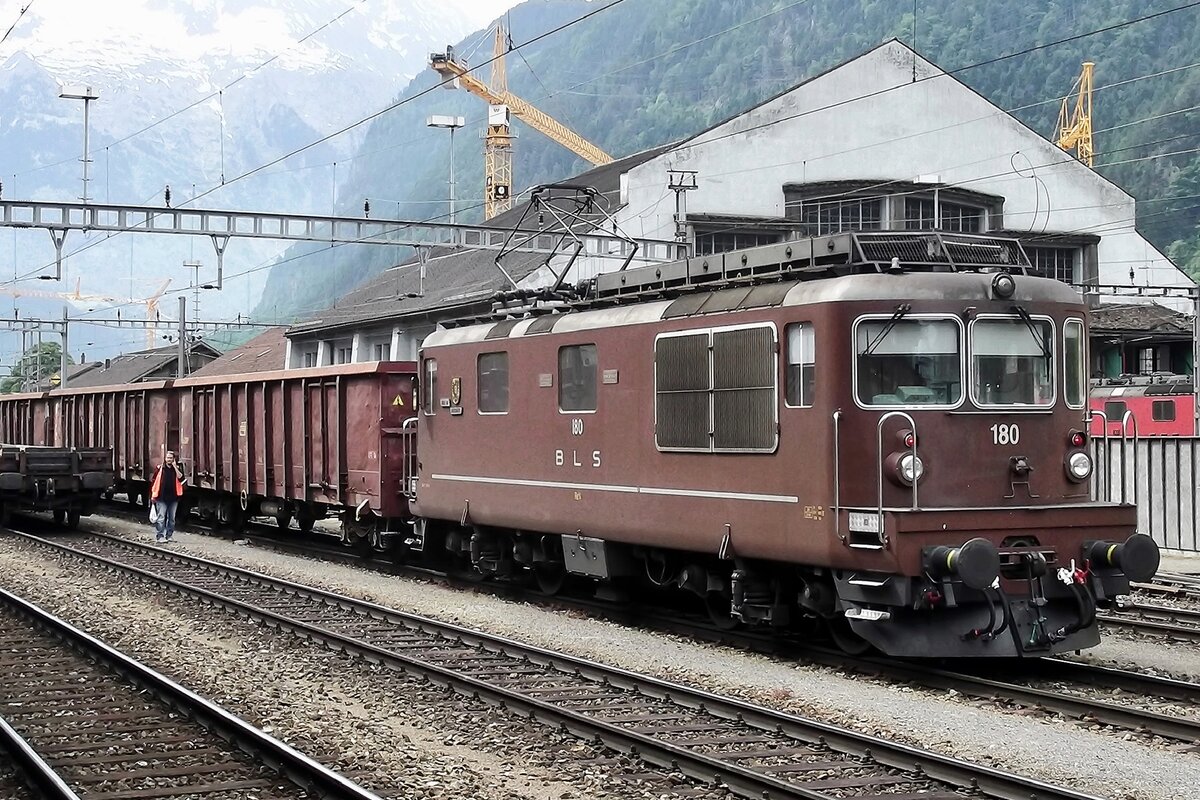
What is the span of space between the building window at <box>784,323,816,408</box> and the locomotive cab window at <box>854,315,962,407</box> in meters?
0.42

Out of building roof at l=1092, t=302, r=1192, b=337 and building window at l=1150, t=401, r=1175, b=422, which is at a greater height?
building roof at l=1092, t=302, r=1192, b=337

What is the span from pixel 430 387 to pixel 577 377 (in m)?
3.71

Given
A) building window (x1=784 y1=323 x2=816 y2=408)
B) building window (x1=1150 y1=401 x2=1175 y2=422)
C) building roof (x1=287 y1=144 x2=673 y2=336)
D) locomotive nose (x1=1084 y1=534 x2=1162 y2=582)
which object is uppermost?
building roof (x1=287 y1=144 x2=673 y2=336)

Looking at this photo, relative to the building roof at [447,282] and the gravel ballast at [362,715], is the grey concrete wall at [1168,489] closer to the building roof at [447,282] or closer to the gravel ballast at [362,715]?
the gravel ballast at [362,715]

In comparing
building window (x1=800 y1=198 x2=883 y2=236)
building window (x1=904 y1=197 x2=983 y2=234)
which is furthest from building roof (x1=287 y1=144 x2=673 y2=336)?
building window (x1=904 y1=197 x2=983 y2=234)

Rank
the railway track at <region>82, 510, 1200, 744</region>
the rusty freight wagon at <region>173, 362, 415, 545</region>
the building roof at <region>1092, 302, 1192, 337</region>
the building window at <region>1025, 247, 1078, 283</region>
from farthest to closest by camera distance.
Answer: the building window at <region>1025, 247, 1078, 283</region>, the building roof at <region>1092, 302, 1192, 337</region>, the rusty freight wagon at <region>173, 362, 415, 545</region>, the railway track at <region>82, 510, 1200, 744</region>

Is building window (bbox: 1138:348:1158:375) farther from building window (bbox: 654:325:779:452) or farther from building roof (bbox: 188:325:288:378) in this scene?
building window (bbox: 654:325:779:452)

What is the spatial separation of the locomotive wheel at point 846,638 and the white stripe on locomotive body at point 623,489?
3.85ft

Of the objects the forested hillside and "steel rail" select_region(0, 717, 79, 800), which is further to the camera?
the forested hillside

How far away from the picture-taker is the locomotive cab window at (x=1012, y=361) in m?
11.2

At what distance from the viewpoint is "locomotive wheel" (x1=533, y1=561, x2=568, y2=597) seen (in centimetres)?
1614

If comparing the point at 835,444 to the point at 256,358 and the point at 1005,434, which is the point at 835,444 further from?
A: the point at 256,358

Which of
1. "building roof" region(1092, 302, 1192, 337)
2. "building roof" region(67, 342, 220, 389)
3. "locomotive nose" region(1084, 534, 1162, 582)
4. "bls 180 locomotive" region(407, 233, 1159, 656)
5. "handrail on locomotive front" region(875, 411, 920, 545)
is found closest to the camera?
"handrail on locomotive front" region(875, 411, 920, 545)

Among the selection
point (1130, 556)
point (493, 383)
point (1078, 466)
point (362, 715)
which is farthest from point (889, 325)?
point (493, 383)
